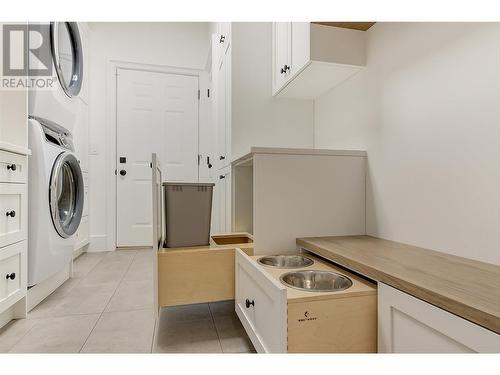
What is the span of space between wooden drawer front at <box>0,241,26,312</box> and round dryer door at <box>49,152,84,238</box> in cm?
28

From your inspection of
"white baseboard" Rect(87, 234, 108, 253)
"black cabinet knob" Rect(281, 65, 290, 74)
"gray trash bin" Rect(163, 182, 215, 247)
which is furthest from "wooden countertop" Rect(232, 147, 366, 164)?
"white baseboard" Rect(87, 234, 108, 253)

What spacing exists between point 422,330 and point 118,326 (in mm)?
1270

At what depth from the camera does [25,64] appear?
154 cm

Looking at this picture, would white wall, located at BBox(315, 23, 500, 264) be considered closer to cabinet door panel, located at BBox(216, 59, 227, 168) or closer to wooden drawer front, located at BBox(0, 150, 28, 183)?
cabinet door panel, located at BBox(216, 59, 227, 168)

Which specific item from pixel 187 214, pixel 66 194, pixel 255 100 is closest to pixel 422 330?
pixel 187 214

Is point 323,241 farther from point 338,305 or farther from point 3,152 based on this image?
point 3,152

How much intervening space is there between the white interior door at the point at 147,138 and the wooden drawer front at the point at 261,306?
2269 millimetres

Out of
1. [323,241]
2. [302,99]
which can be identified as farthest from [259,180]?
[302,99]

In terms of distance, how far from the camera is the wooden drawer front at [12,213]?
1.30 metres

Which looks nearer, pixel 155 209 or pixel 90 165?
pixel 155 209

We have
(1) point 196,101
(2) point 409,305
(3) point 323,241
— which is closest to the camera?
(2) point 409,305

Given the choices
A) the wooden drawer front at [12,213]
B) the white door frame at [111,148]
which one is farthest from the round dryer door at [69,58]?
the wooden drawer front at [12,213]

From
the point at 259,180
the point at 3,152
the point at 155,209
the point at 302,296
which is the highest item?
the point at 3,152

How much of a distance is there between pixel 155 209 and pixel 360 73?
1.26 meters
